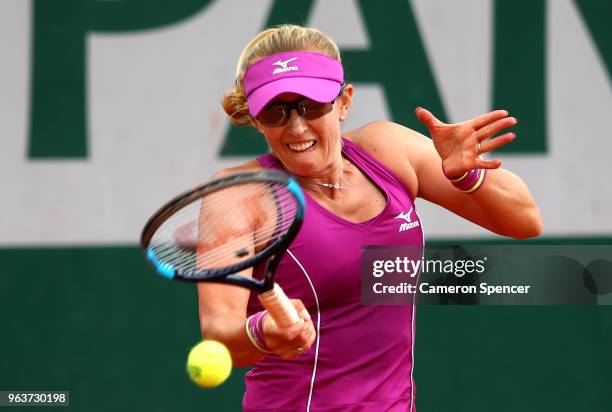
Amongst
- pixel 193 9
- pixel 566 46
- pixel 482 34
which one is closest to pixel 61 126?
pixel 193 9

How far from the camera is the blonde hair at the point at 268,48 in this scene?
2824mm

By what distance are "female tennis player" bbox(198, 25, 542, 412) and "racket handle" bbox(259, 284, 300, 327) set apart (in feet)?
0.79

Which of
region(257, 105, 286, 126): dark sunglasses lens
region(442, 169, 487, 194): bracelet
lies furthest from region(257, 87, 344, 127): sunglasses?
region(442, 169, 487, 194): bracelet

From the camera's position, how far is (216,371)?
96.4 inches

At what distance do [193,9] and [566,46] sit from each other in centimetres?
140

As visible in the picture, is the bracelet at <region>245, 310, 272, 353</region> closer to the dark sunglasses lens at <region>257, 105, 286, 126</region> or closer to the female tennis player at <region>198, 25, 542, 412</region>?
the female tennis player at <region>198, 25, 542, 412</region>

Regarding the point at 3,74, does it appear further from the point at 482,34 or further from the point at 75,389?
the point at 482,34

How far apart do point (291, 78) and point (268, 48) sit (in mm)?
129

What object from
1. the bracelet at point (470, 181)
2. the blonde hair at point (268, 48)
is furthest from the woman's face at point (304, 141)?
the bracelet at point (470, 181)

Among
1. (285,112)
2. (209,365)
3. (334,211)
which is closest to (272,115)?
(285,112)

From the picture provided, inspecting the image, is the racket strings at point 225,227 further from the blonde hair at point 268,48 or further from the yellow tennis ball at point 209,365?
the blonde hair at point 268,48

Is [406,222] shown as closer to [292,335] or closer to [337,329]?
[337,329]

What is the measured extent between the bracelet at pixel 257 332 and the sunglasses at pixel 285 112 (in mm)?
474

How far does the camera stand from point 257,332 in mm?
2500
